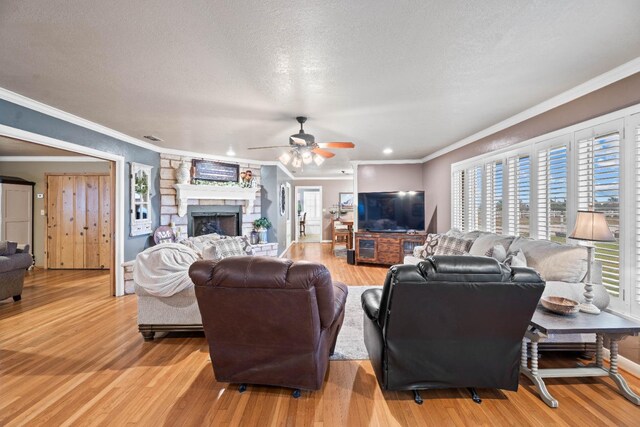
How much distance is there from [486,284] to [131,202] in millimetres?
5157

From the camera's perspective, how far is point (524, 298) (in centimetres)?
169

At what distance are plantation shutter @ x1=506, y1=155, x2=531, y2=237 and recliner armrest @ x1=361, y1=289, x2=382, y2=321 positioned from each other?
2.41 meters

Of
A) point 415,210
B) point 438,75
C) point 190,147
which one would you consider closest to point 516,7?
point 438,75

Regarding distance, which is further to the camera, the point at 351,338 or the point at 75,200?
the point at 75,200

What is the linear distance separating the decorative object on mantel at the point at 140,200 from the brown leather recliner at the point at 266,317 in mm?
3785

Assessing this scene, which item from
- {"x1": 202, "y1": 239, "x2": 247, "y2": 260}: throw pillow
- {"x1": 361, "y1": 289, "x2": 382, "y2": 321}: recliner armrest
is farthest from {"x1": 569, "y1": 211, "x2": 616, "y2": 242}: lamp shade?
{"x1": 202, "y1": 239, "x2": 247, "y2": 260}: throw pillow

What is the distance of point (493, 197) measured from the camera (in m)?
4.25

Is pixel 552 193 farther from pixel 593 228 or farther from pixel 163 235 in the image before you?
pixel 163 235

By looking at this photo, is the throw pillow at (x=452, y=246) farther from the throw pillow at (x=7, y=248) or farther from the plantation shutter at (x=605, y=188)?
the throw pillow at (x=7, y=248)

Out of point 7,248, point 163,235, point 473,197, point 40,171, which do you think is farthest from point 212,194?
point 473,197

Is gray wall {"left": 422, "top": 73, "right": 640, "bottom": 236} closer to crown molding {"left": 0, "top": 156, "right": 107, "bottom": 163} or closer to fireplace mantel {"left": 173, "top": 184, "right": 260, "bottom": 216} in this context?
fireplace mantel {"left": 173, "top": 184, "right": 260, "bottom": 216}

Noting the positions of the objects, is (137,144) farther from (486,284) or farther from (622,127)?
(622,127)

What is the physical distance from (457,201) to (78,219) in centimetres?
767

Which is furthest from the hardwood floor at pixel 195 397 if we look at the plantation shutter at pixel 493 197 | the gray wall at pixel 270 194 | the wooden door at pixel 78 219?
the gray wall at pixel 270 194
